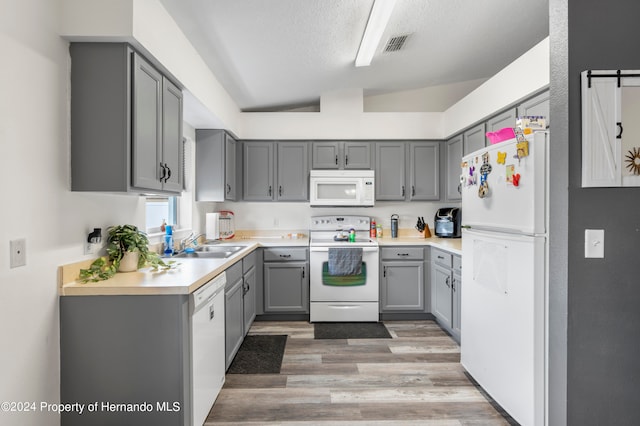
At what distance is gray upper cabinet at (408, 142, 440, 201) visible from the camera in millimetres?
4020

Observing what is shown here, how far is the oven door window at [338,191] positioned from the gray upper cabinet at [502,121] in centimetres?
147

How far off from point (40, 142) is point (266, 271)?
7.98 feet

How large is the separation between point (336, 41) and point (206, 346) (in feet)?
7.99

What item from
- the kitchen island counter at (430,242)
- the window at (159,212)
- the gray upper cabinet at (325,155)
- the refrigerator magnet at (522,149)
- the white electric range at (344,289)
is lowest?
the white electric range at (344,289)

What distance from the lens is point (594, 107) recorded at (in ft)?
4.56

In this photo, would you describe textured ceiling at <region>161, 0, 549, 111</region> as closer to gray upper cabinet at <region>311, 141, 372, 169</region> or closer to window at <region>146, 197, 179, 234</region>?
gray upper cabinet at <region>311, 141, 372, 169</region>

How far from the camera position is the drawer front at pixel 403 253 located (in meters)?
3.63

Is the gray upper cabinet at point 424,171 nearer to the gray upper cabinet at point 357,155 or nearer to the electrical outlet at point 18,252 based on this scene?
the gray upper cabinet at point 357,155

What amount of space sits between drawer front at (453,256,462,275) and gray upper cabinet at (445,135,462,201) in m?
0.91

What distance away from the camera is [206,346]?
190 centimetres

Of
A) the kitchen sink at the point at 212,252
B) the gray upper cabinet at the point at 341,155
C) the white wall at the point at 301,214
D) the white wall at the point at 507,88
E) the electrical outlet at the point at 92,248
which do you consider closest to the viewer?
the electrical outlet at the point at 92,248

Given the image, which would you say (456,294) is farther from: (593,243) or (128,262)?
(128,262)

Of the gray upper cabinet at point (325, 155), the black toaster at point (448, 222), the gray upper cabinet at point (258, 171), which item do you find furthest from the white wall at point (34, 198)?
the black toaster at point (448, 222)

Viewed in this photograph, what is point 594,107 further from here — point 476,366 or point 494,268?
point 476,366
